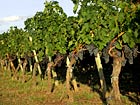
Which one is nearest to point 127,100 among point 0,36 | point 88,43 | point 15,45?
point 88,43

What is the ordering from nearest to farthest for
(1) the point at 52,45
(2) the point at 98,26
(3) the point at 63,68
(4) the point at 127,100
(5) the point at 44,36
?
(2) the point at 98,26 < (4) the point at 127,100 < (1) the point at 52,45 < (5) the point at 44,36 < (3) the point at 63,68

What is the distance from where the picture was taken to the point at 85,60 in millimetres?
36469

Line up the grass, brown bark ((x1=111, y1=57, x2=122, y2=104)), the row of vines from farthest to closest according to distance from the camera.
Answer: the grass, brown bark ((x1=111, y1=57, x2=122, y2=104)), the row of vines

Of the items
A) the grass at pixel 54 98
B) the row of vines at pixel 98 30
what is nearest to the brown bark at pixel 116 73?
the row of vines at pixel 98 30

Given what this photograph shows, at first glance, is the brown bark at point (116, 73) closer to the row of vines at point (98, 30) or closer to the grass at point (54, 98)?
the row of vines at point (98, 30)

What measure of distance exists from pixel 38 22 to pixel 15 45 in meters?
12.3

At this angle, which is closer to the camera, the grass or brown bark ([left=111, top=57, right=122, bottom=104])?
brown bark ([left=111, top=57, right=122, bottom=104])

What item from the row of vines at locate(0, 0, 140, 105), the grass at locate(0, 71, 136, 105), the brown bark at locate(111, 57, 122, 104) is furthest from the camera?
the grass at locate(0, 71, 136, 105)

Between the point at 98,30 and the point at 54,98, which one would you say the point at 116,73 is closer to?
the point at 98,30

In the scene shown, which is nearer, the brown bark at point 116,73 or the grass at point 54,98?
the brown bark at point 116,73

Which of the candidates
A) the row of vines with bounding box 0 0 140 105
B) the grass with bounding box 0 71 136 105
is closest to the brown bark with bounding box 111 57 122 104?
the row of vines with bounding box 0 0 140 105

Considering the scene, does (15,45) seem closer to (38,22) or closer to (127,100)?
(38,22)

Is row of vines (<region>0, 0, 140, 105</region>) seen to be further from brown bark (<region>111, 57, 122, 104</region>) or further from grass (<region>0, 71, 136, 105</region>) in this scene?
grass (<region>0, 71, 136, 105</region>)

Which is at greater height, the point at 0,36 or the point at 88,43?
the point at 0,36
